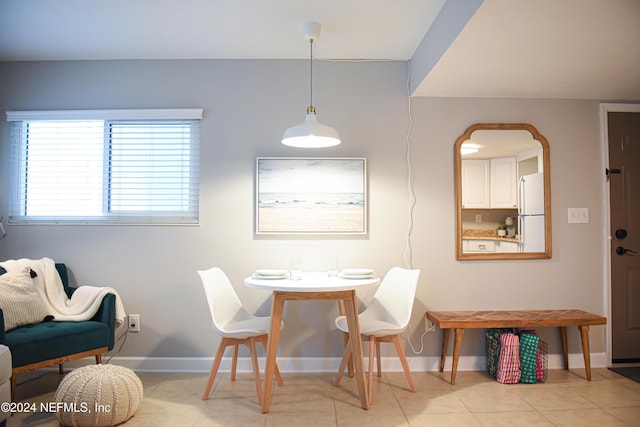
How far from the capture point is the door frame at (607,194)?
9.98 ft

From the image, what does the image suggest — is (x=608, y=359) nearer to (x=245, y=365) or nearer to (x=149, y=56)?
(x=245, y=365)

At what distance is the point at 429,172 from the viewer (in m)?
3.03

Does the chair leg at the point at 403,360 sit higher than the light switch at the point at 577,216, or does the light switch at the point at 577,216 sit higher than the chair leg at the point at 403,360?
the light switch at the point at 577,216

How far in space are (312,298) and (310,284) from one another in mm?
93

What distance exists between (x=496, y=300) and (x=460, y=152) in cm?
116

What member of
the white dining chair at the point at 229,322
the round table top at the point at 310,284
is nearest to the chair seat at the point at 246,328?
the white dining chair at the point at 229,322

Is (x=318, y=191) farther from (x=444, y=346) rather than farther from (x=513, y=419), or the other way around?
(x=513, y=419)

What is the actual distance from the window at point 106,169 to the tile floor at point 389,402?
1.20m

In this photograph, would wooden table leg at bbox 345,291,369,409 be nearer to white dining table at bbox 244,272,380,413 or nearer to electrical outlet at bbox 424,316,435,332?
white dining table at bbox 244,272,380,413

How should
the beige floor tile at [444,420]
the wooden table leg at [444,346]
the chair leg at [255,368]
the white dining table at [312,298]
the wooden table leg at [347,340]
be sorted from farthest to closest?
1. the wooden table leg at [444,346]
2. the wooden table leg at [347,340]
3. the chair leg at [255,368]
4. the white dining table at [312,298]
5. the beige floor tile at [444,420]

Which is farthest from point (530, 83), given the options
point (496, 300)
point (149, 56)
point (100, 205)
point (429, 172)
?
point (100, 205)

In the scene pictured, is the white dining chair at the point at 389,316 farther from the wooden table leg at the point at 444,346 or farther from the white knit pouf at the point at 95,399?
the white knit pouf at the point at 95,399

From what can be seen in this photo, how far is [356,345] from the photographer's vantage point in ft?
7.68

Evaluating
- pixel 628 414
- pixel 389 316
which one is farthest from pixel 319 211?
pixel 628 414
